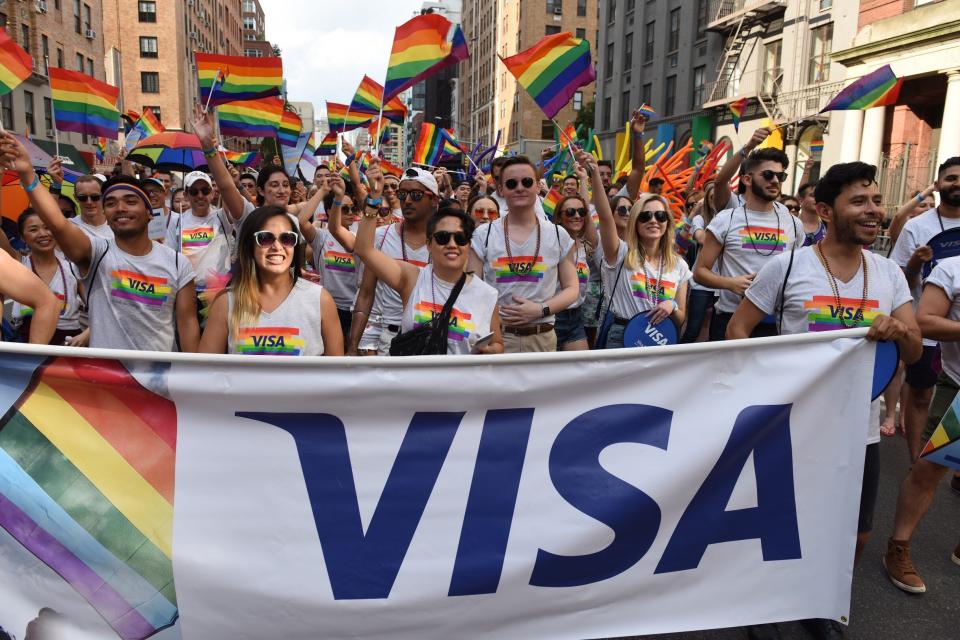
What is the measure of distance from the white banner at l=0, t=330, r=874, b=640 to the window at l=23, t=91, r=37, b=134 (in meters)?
34.3

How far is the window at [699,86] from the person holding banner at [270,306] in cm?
3269

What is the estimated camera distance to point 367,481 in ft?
7.55

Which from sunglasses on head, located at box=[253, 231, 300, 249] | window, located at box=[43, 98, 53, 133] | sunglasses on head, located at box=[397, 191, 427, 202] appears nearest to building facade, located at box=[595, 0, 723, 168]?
window, located at box=[43, 98, 53, 133]

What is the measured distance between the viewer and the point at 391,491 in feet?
7.59

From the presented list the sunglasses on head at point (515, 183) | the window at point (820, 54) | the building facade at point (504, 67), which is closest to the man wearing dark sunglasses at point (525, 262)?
the sunglasses on head at point (515, 183)

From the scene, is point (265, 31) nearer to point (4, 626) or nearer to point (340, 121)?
point (340, 121)

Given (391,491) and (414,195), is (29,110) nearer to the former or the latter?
(414,195)

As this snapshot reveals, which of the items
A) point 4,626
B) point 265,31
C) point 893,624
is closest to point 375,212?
point 4,626

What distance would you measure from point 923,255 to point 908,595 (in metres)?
2.19

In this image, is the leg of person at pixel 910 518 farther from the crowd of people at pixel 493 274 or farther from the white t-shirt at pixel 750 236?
the white t-shirt at pixel 750 236

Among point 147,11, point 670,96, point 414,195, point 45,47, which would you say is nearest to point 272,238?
point 414,195

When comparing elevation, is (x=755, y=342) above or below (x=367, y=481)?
above

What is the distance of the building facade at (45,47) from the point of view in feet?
96.1

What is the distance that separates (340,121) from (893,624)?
981 centimetres
